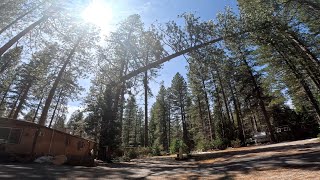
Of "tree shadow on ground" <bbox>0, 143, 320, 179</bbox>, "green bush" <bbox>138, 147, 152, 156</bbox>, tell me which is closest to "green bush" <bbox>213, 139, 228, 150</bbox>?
"green bush" <bbox>138, 147, 152, 156</bbox>

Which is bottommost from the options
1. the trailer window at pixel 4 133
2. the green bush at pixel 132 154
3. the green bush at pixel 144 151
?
the green bush at pixel 132 154

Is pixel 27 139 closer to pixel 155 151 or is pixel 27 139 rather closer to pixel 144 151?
pixel 144 151

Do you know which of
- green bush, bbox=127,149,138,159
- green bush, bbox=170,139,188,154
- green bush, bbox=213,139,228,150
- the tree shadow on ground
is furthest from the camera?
green bush, bbox=213,139,228,150

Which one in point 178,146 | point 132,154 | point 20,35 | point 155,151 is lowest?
point 132,154

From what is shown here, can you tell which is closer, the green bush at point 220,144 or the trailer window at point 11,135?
the trailer window at point 11,135

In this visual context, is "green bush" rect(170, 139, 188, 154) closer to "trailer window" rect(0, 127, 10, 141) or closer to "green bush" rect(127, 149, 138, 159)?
"green bush" rect(127, 149, 138, 159)

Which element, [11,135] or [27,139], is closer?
[11,135]

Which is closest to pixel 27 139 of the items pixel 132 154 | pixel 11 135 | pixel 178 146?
pixel 11 135

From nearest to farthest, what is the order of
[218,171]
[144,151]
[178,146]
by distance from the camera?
[218,171], [178,146], [144,151]

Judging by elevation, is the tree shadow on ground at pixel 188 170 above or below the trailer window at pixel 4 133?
below

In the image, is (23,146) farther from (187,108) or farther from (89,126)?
(187,108)

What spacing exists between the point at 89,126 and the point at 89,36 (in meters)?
13.5

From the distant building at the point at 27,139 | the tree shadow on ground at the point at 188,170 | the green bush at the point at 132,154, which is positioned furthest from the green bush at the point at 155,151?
the tree shadow on ground at the point at 188,170

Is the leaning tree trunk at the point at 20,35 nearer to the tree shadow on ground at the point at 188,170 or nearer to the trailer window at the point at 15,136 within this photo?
the trailer window at the point at 15,136
